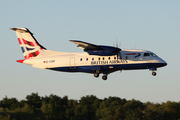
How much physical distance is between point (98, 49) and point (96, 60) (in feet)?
4.00

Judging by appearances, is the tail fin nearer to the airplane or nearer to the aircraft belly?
the airplane

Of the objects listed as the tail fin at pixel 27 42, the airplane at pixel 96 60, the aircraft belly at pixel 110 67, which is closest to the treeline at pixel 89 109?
the tail fin at pixel 27 42

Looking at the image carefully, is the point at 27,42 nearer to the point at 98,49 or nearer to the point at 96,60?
the point at 96,60

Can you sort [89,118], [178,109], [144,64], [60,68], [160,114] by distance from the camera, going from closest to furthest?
[144,64] → [60,68] → [160,114] → [178,109] → [89,118]

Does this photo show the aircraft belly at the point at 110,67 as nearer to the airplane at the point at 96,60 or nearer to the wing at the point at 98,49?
the airplane at the point at 96,60

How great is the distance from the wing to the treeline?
20.0m

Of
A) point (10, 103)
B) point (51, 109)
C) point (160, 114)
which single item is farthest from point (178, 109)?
point (10, 103)

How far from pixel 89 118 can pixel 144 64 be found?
49.7m

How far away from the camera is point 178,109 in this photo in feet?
232

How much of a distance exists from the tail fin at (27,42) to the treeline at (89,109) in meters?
14.2

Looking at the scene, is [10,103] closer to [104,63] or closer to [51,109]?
[51,109]

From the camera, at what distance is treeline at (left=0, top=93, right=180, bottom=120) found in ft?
204

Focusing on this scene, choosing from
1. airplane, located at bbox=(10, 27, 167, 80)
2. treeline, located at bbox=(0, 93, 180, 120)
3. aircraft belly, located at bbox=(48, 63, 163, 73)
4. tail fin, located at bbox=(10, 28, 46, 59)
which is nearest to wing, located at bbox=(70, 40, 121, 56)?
airplane, located at bbox=(10, 27, 167, 80)

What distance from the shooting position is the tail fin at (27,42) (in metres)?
36.0
